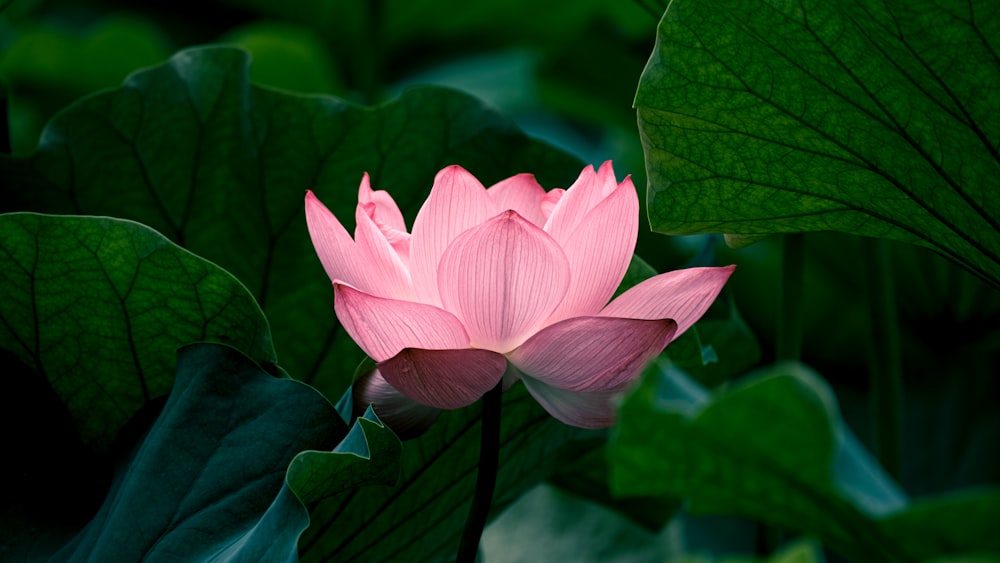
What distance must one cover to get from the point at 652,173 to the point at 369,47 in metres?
1.10

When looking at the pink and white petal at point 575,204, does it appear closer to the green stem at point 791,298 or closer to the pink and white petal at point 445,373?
the pink and white petal at point 445,373

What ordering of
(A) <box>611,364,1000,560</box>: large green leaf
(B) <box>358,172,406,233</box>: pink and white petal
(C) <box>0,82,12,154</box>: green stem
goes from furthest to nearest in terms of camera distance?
(C) <box>0,82,12,154</box>: green stem < (B) <box>358,172,406,233</box>: pink and white petal < (A) <box>611,364,1000,560</box>: large green leaf

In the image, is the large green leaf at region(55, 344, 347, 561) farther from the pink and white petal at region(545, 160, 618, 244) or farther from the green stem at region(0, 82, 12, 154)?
the green stem at region(0, 82, 12, 154)

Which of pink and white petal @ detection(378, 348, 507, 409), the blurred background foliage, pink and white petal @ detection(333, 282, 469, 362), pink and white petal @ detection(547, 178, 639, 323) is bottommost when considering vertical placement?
the blurred background foliage

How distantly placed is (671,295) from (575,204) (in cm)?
7

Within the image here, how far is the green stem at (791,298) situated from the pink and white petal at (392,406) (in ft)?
1.13

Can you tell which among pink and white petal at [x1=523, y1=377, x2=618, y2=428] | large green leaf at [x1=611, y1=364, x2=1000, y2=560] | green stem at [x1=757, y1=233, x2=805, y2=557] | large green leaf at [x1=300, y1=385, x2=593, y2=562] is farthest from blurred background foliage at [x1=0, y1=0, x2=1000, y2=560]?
large green leaf at [x1=611, y1=364, x2=1000, y2=560]

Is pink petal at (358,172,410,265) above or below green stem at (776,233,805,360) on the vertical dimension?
above

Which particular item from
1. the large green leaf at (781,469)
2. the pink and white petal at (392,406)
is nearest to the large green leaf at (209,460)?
the pink and white petal at (392,406)

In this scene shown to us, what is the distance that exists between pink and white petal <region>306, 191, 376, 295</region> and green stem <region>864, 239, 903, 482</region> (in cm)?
47

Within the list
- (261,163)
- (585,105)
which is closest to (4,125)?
(261,163)

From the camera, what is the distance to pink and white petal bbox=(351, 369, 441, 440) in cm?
54

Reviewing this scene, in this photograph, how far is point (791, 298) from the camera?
0.79 meters

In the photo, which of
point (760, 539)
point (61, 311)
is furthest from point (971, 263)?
point (61, 311)
